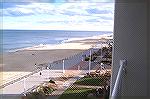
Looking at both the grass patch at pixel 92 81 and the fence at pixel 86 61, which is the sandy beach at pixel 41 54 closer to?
the fence at pixel 86 61

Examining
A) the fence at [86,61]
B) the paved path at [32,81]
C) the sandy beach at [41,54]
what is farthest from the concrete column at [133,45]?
the paved path at [32,81]

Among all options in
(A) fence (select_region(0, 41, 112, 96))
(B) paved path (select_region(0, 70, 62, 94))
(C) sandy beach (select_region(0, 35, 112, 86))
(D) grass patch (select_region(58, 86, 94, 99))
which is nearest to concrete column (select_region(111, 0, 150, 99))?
(A) fence (select_region(0, 41, 112, 96))

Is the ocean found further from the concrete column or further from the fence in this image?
the concrete column

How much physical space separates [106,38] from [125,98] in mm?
501

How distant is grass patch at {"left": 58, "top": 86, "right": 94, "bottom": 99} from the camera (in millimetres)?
1856

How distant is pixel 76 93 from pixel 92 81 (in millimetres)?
189

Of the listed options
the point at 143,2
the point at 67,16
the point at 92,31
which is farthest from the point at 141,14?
the point at 67,16

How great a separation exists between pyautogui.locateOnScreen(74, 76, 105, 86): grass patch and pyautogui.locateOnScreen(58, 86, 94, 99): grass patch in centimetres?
6

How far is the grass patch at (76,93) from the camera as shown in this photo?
1856 mm

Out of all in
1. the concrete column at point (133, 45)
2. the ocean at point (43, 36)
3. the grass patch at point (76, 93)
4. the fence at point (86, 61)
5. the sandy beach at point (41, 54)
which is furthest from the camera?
the sandy beach at point (41, 54)

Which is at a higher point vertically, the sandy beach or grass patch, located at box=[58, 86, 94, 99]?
the sandy beach

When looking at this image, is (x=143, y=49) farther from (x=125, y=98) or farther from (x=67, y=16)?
(x=67, y=16)

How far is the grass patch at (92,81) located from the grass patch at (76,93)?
6 centimetres

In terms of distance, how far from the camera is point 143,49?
1628 millimetres
